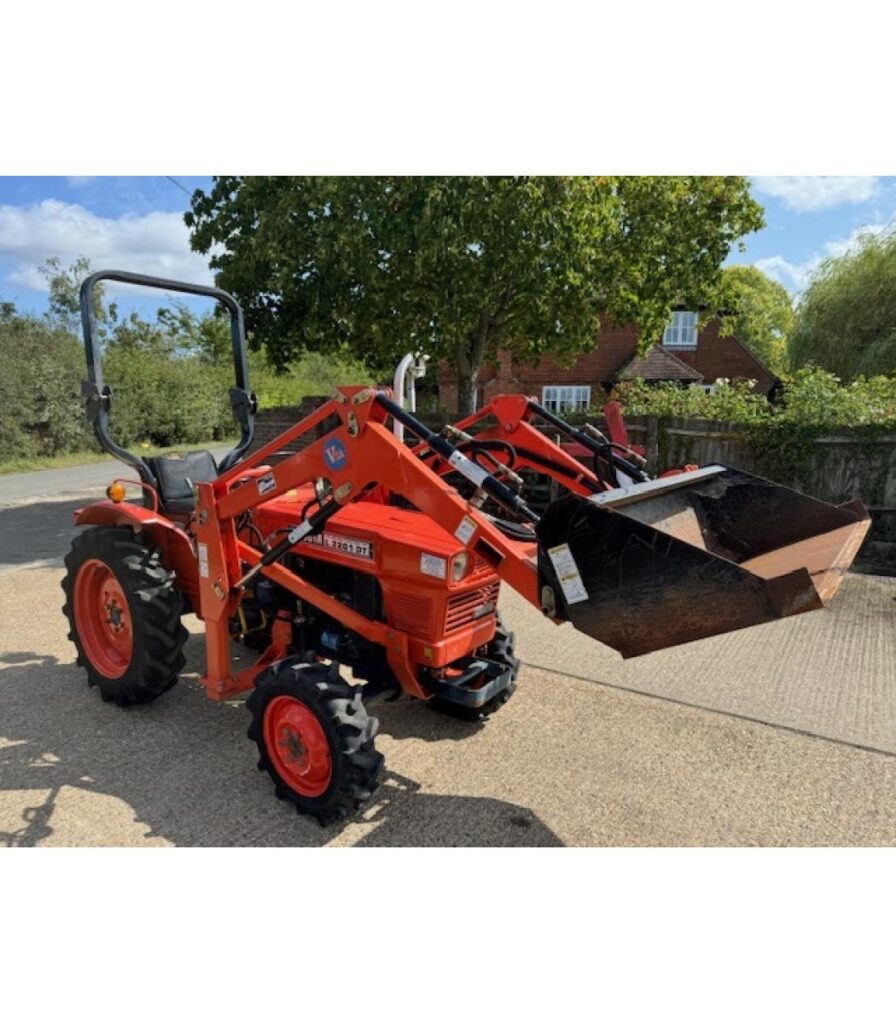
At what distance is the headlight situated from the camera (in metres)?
2.96

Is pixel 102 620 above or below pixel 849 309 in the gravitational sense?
below

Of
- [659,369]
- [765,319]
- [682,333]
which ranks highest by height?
[765,319]

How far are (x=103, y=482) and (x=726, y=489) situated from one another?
48.1 feet

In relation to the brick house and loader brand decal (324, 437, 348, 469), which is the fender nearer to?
loader brand decal (324, 437, 348, 469)

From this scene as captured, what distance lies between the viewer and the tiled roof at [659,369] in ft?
66.5

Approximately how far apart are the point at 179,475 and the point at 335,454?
1.85 metres

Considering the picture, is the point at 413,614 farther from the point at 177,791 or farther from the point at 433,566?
the point at 177,791

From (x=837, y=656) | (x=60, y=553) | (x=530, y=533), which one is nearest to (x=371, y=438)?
(x=530, y=533)

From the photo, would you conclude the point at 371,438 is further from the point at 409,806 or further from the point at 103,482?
A: the point at 103,482

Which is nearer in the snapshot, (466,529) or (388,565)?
(466,529)

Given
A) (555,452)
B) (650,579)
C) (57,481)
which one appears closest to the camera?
(650,579)

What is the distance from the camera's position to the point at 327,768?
281cm

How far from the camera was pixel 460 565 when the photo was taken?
2.99 metres

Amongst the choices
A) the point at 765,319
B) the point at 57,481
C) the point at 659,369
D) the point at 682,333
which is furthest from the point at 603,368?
the point at 765,319
